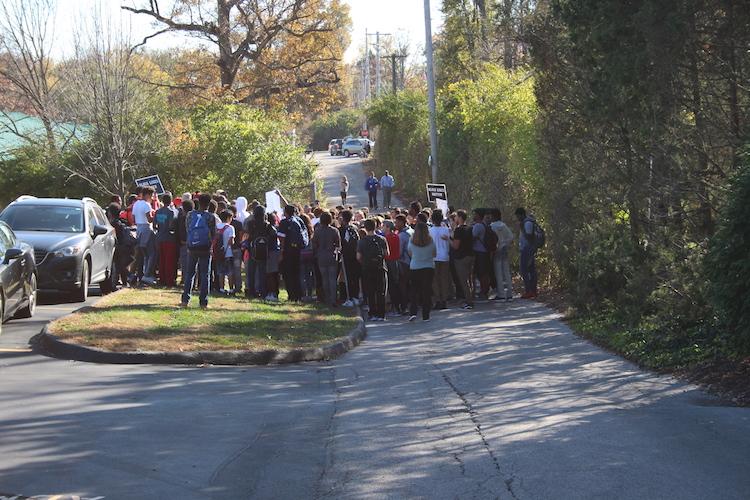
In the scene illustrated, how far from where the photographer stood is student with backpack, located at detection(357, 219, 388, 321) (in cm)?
1909

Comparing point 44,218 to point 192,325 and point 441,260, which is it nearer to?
point 192,325

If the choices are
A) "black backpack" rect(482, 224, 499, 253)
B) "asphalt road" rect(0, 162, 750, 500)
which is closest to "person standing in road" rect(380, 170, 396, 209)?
"black backpack" rect(482, 224, 499, 253)

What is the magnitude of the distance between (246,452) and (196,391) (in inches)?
113

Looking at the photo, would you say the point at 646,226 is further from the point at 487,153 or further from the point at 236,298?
the point at 487,153

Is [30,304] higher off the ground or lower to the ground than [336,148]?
lower

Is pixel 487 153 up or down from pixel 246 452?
up

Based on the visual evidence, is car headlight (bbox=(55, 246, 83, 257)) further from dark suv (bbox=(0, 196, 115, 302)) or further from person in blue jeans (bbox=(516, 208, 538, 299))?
person in blue jeans (bbox=(516, 208, 538, 299))

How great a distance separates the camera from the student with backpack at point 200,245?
54.6ft

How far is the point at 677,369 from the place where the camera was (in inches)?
485

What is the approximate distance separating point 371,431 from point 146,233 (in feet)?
40.3

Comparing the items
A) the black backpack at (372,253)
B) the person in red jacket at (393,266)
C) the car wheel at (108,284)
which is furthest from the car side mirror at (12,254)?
the person in red jacket at (393,266)

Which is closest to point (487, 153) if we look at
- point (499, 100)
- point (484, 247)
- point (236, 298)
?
point (499, 100)

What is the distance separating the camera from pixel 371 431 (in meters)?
9.34

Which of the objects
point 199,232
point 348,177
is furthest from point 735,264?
point 348,177
